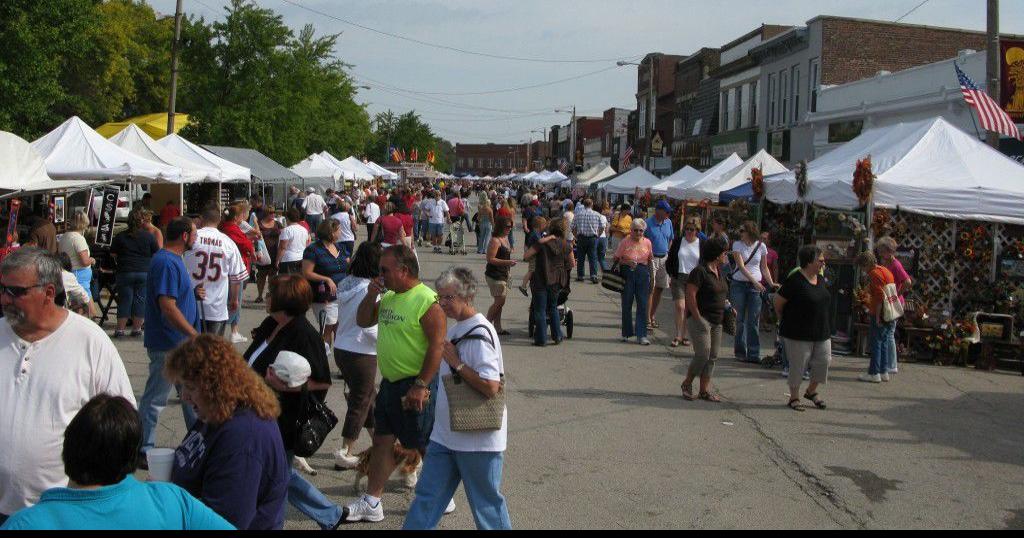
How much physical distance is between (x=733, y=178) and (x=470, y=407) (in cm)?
1746

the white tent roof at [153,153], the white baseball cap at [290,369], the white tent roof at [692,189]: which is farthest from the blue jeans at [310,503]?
the white tent roof at [692,189]

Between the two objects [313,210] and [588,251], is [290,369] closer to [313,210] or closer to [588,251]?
[588,251]

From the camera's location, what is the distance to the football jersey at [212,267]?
805 cm

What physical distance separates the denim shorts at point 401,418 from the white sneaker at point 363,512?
0.43 metres

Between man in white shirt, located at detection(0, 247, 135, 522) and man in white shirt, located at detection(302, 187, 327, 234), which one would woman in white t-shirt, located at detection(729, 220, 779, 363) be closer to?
man in white shirt, located at detection(0, 247, 135, 522)

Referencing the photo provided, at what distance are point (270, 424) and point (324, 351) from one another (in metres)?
1.63

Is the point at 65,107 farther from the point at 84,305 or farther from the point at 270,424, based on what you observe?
the point at 270,424

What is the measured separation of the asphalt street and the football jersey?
1.01 metres

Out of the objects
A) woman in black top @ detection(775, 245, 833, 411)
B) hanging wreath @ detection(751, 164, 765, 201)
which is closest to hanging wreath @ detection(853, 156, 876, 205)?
woman in black top @ detection(775, 245, 833, 411)

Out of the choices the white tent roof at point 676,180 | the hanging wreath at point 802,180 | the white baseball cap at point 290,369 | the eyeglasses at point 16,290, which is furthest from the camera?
the white tent roof at point 676,180

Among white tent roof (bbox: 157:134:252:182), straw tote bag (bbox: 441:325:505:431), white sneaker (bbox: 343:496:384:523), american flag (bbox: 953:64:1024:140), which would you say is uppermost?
american flag (bbox: 953:64:1024:140)

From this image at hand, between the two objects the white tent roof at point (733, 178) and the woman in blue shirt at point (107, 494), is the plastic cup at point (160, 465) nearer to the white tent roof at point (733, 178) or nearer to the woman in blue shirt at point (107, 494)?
the woman in blue shirt at point (107, 494)

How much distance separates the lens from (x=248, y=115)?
32000 millimetres

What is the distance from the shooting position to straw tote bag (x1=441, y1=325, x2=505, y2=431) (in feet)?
15.4
